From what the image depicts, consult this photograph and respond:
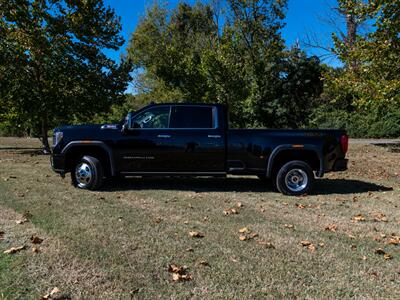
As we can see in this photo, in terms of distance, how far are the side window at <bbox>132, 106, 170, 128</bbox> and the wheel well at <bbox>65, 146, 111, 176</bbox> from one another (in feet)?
3.24

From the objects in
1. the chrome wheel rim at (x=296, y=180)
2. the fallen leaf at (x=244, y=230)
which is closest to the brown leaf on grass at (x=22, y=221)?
the fallen leaf at (x=244, y=230)

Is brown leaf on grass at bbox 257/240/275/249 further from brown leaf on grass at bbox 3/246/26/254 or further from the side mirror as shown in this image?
the side mirror

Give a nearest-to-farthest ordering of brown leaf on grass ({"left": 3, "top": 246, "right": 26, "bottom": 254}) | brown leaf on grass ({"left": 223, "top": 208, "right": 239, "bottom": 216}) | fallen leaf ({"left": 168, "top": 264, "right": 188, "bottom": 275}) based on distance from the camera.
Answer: fallen leaf ({"left": 168, "top": 264, "right": 188, "bottom": 275}), brown leaf on grass ({"left": 3, "top": 246, "right": 26, "bottom": 254}), brown leaf on grass ({"left": 223, "top": 208, "right": 239, "bottom": 216})

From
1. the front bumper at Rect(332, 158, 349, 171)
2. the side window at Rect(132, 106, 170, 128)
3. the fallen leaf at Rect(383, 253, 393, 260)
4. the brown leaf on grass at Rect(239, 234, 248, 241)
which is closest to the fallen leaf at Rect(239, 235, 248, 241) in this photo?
the brown leaf on grass at Rect(239, 234, 248, 241)

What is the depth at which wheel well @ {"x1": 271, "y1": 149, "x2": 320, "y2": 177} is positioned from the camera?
29.4 ft

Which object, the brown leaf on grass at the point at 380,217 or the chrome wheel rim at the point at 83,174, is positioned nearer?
the brown leaf on grass at the point at 380,217

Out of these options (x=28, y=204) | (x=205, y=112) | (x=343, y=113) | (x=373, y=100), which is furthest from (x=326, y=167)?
(x=343, y=113)

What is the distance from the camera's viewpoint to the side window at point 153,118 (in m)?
8.94

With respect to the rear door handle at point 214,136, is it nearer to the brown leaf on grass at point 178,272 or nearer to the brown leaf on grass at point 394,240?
the brown leaf on grass at point 394,240

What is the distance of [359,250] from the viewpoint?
518 cm

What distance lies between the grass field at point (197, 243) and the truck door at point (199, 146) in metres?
0.58

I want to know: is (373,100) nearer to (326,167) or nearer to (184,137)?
(326,167)

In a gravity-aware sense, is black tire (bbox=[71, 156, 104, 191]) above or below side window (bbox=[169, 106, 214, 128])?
below

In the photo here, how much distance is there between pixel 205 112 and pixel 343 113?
25056 mm
